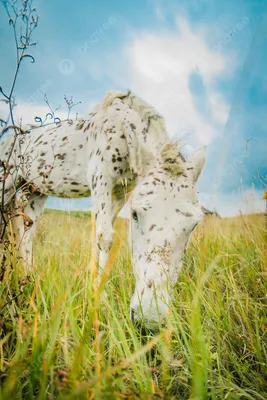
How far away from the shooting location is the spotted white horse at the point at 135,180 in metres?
1.86

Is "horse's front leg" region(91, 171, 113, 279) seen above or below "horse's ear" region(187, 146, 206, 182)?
below

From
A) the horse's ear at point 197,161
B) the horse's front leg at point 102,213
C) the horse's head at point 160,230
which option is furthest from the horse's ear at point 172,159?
the horse's front leg at point 102,213

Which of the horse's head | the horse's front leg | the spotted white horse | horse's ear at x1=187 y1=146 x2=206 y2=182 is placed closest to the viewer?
the horse's head

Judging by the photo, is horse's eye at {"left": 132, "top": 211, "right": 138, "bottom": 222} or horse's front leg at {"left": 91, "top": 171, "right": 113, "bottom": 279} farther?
horse's front leg at {"left": 91, "top": 171, "right": 113, "bottom": 279}

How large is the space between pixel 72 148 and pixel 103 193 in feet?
3.77

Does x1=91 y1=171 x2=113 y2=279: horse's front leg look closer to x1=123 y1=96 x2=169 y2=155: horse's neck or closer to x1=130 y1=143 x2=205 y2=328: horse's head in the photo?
x1=123 y1=96 x2=169 y2=155: horse's neck

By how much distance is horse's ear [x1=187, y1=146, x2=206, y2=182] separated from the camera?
2.53 m

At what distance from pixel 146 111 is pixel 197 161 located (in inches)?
44.8

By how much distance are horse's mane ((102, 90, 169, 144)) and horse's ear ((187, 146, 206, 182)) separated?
0.46 metres

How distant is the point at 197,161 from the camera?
262 cm

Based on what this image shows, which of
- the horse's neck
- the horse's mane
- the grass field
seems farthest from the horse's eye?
the horse's mane

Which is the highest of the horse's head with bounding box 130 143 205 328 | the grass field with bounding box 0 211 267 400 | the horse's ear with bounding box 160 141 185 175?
the horse's ear with bounding box 160 141 185 175

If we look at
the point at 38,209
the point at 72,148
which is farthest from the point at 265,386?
the point at 38,209

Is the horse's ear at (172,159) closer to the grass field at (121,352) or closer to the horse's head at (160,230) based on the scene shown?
the horse's head at (160,230)
